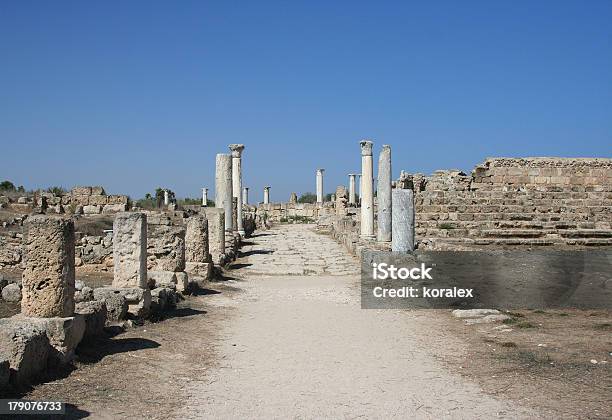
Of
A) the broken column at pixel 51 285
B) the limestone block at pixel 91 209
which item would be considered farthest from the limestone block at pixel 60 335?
the limestone block at pixel 91 209

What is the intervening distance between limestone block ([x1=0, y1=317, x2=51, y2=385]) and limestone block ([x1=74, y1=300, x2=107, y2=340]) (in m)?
1.19

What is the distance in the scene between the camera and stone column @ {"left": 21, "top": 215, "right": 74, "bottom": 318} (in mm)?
6211

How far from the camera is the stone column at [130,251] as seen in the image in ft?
30.9

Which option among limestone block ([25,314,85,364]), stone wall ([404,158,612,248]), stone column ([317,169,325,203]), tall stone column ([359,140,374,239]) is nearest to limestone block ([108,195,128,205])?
tall stone column ([359,140,374,239])

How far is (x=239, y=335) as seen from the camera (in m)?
8.09

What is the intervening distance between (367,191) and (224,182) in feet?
16.4

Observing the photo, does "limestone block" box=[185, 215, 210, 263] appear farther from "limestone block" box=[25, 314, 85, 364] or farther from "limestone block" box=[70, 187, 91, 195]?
"limestone block" box=[70, 187, 91, 195]

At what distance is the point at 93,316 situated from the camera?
7.17m

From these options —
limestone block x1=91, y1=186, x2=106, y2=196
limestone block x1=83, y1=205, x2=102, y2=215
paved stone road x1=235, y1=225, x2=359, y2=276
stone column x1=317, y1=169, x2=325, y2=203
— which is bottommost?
paved stone road x1=235, y1=225, x2=359, y2=276

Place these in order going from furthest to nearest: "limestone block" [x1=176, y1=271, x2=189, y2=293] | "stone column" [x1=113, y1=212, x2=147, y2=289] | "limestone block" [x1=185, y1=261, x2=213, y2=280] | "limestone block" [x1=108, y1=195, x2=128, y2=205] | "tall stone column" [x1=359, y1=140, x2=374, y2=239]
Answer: "limestone block" [x1=108, y1=195, x2=128, y2=205] < "tall stone column" [x1=359, y1=140, x2=374, y2=239] < "limestone block" [x1=185, y1=261, x2=213, y2=280] < "limestone block" [x1=176, y1=271, x2=189, y2=293] < "stone column" [x1=113, y1=212, x2=147, y2=289]

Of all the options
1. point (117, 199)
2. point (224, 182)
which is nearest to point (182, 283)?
point (224, 182)

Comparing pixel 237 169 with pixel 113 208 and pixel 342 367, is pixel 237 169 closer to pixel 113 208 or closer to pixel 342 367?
pixel 113 208

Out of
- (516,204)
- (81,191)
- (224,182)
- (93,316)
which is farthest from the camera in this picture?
(81,191)

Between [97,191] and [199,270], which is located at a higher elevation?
[97,191]
